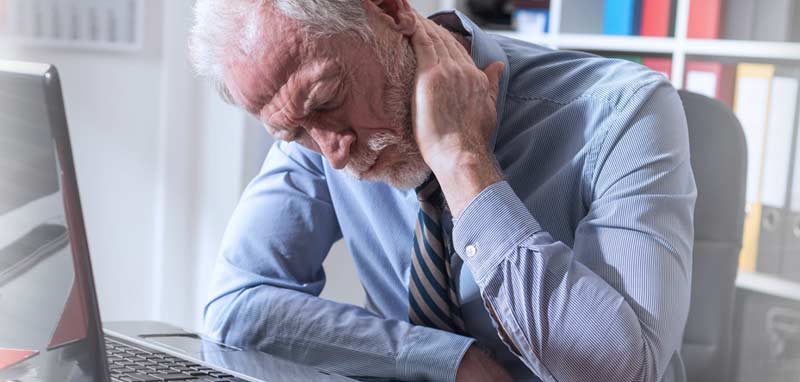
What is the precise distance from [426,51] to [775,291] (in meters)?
1.30

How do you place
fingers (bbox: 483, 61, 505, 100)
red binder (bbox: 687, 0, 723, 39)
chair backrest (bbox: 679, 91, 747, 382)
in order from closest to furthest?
1. fingers (bbox: 483, 61, 505, 100)
2. chair backrest (bbox: 679, 91, 747, 382)
3. red binder (bbox: 687, 0, 723, 39)

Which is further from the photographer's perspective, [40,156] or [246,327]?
[246,327]

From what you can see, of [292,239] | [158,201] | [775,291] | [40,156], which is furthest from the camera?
[158,201]

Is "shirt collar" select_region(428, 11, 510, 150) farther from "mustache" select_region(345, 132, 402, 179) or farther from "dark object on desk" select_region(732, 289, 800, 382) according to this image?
"dark object on desk" select_region(732, 289, 800, 382)

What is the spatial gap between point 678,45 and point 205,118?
118cm

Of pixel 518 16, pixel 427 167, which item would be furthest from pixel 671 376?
pixel 518 16

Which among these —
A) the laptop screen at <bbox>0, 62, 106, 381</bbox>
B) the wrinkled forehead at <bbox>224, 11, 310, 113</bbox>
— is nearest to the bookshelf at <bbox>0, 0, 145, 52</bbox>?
the wrinkled forehead at <bbox>224, 11, 310, 113</bbox>

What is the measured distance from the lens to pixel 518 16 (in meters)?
2.57

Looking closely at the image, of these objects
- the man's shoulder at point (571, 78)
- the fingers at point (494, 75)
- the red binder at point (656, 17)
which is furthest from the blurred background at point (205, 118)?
the fingers at point (494, 75)

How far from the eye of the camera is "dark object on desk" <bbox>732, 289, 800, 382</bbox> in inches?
83.7

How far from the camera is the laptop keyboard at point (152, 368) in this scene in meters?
0.90

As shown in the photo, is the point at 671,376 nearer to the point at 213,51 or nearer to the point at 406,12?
the point at 406,12

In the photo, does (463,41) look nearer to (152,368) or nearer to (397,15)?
(397,15)

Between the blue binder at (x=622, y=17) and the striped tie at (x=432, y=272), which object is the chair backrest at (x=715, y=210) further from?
the blue binder at (x=622, y=17)
